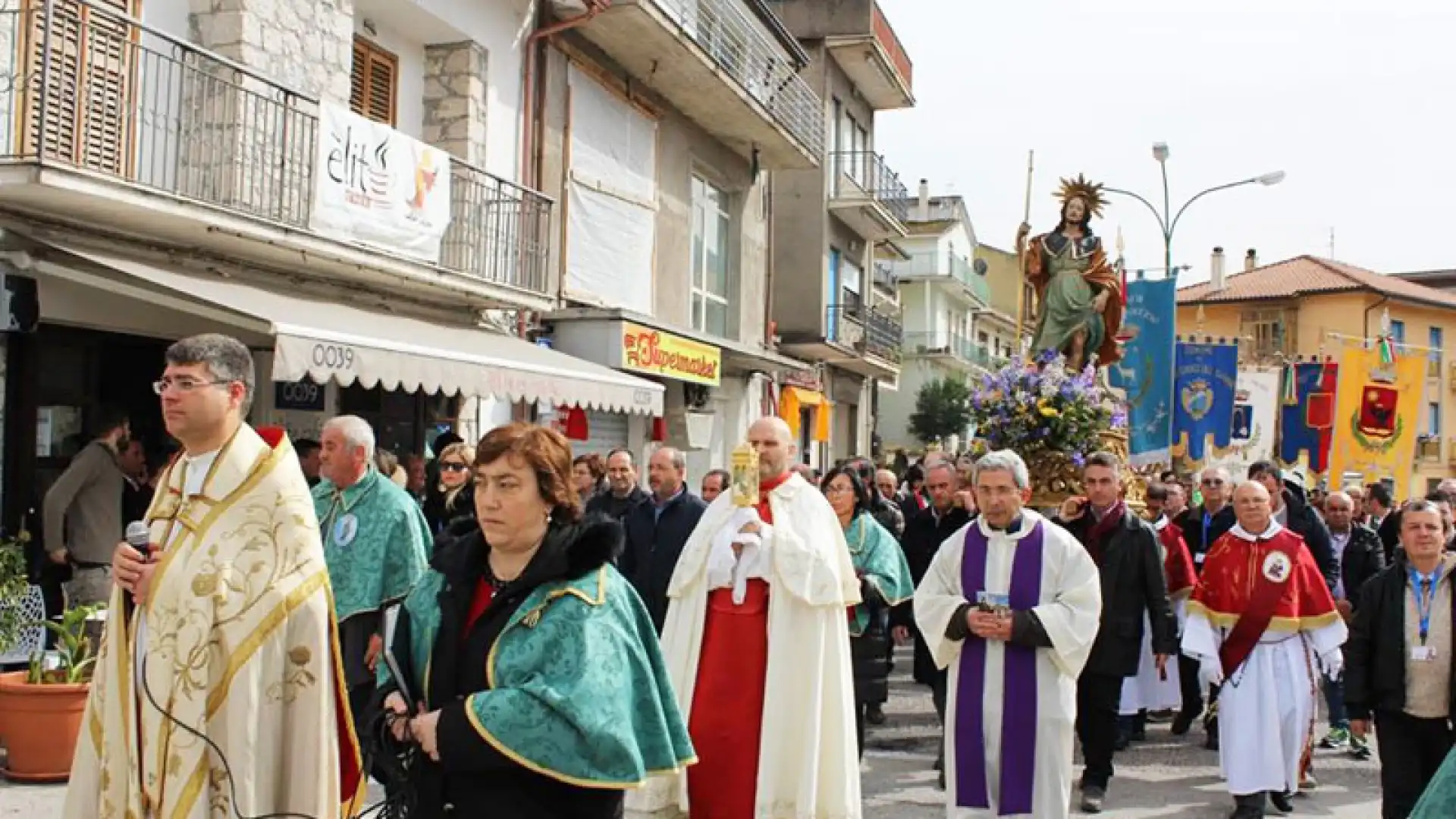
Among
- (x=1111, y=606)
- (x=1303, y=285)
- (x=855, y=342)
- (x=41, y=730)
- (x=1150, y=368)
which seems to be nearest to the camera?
(x=41, y=730)

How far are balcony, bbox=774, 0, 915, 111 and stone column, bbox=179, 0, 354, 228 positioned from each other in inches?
611

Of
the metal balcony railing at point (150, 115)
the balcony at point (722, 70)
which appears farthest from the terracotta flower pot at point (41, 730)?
the balcony at point (722, 70)

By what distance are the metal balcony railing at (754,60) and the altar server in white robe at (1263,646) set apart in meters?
9.95

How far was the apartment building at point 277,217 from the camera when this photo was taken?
855cm

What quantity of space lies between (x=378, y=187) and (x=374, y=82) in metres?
2.31

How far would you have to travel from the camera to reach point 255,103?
400 inches

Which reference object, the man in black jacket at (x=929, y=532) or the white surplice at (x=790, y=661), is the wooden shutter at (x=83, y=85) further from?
the man in black jacket at (x=929, y=532)

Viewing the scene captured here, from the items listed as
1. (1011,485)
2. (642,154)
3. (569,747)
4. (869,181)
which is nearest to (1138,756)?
(1011,485)

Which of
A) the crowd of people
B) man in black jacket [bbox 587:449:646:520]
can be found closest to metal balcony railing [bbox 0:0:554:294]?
the crowd of people

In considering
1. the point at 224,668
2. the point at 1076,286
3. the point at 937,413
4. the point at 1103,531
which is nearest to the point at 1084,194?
the point at 1076,286

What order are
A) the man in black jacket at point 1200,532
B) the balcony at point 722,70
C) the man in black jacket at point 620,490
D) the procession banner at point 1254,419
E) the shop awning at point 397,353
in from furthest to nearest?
the procession banner at point 1254,419 → the balcony at point 722,70 → the man in black jacket at point 1200,532 → the man in black jacket at point 620,490 → the shop awning at point 397,353

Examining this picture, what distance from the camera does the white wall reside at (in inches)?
512

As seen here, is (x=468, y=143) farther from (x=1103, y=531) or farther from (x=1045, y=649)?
(x=1045, y=649)

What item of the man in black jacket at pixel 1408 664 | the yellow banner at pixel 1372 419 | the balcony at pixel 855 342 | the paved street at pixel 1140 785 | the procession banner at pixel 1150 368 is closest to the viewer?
the man in black jacket at pixel 1408 664
